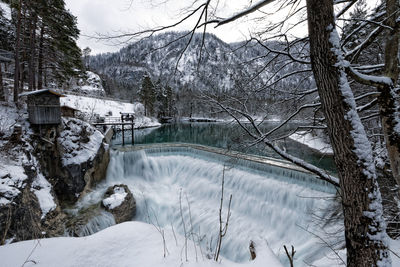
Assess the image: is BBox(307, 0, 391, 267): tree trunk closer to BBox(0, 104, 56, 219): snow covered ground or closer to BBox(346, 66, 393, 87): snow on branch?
BBox(346, 66, 393, 87): snow on branch

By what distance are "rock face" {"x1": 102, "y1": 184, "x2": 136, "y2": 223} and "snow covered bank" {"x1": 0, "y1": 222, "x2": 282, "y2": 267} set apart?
5941mm

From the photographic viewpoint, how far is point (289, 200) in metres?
7.80

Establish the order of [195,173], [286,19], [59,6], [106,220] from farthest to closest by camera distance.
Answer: [59,6] → [195,173] → [106,220] → [286,19]

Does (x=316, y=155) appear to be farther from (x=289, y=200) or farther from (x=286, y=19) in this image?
(x=286, y=19)

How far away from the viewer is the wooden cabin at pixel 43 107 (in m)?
8.98

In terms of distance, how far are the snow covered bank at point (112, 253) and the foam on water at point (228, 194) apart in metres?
2.54

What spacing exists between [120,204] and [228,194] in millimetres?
5614

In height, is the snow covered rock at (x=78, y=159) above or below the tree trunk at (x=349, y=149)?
below

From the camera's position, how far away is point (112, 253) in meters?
2.41

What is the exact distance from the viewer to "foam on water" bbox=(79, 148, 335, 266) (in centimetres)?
693

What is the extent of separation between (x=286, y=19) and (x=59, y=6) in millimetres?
17300

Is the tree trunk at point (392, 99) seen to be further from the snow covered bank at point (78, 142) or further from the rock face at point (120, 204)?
the snow covered bank at point (78, 142)

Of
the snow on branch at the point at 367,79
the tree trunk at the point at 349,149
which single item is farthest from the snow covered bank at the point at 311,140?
the tree trunk at the point at 349,149

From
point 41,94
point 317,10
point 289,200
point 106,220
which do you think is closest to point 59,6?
point 41,94
